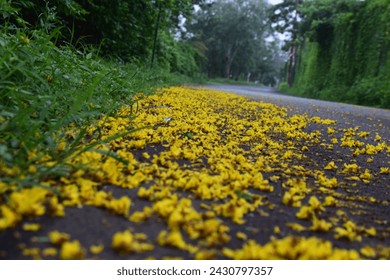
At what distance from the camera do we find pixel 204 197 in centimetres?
157

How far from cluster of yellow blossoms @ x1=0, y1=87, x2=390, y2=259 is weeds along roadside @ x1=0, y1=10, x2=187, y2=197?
7 centimetres

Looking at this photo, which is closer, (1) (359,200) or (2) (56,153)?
(2) (56,153)

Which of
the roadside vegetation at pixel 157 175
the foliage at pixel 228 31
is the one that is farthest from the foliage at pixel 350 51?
the foliage at pixel 228 31

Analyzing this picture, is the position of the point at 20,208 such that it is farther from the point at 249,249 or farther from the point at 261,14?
the point at 261,14

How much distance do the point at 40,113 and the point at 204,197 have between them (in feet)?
3.34

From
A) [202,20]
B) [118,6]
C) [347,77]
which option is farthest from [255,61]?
[118,6]

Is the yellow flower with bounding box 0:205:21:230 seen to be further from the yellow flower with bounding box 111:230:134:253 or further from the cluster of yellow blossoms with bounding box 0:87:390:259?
the yellow flower with bounding box 111:230:134:253

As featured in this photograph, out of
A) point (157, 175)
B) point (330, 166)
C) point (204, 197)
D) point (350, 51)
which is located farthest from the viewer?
point (350, 51)

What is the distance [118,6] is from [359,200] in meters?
5.38

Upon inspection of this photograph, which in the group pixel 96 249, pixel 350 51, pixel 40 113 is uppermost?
pixel 350 51

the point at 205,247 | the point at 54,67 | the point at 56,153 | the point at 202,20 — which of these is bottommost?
the point at 205,247

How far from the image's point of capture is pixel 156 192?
155 centimetres

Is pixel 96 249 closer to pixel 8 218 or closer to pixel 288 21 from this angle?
pixel 8 218

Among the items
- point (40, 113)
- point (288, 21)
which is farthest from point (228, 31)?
point (40, 113)
